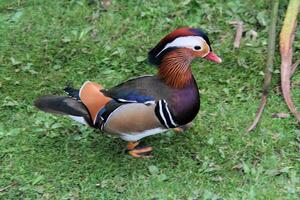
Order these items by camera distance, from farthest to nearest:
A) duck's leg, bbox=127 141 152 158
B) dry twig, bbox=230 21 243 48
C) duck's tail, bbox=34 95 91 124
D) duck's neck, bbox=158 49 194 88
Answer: dry twig, bbox=230 21 243 48, duck's leg, bbox=127 141 152 158, duck's tail, bbox=34 95 91 124, duck's neck, bbox=158 49 194 88

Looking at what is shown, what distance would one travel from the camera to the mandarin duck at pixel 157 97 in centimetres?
301

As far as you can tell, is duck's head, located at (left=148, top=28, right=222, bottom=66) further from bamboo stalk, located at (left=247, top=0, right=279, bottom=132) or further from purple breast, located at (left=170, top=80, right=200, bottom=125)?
bamboo stalk, located at (left=247, top=0, right=279, bottom=132)

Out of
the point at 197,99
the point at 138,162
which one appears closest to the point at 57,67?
the point at 138,162

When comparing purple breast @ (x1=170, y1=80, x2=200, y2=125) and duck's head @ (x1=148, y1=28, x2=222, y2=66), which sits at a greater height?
duck's head @ (x1=148, y1=28, x2=222, y2=66)

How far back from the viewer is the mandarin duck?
3014 mm

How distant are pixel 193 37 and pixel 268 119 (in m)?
0.87

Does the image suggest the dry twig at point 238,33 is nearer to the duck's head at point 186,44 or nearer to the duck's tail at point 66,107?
the duck's head at point 186,44

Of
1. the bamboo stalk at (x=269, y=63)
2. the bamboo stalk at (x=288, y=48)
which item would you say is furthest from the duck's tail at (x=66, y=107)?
the bamboo stalk at (x=288, y=48)

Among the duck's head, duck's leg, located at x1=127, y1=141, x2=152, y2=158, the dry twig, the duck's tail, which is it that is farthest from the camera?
the dry twig

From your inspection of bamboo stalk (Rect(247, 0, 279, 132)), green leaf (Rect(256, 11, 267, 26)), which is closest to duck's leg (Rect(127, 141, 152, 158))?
bamboo stalk (Rect(247, 0, 279, 132))

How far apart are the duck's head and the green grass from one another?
608 mm

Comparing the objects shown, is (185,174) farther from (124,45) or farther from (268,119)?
(124,45)

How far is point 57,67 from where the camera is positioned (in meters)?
3.94

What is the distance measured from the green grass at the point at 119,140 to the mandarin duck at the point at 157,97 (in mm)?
307
